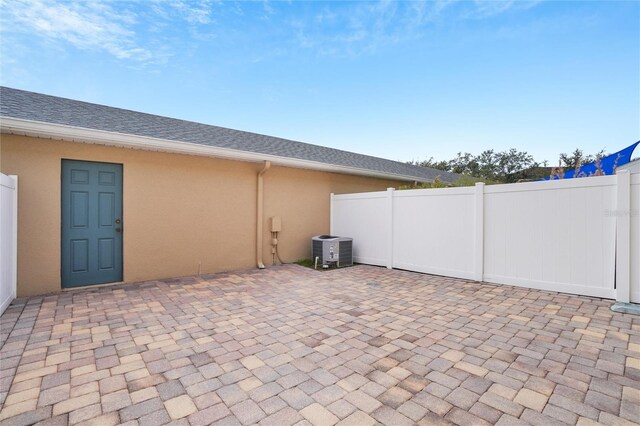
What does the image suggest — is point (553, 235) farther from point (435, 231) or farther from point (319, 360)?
point (319, 360)

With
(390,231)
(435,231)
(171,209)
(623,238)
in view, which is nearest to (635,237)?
(623,238)

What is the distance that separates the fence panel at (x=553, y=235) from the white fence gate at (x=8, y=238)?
7411 millimetres

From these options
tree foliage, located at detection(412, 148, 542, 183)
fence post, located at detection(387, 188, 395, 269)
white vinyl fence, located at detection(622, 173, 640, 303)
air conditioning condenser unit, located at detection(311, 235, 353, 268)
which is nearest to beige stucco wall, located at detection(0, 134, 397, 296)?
air conditioning condenser unit, located at detection(311, 235, 353, 268)

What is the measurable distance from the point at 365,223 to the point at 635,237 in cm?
473

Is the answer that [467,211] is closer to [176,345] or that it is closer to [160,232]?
[176,345]

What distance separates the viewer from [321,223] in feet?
27.4

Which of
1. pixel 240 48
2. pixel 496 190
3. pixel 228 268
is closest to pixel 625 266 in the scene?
pixel 496 190

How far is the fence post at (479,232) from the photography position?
5.32m

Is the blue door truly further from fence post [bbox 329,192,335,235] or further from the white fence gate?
fence post [bbox 329,192,335,235]

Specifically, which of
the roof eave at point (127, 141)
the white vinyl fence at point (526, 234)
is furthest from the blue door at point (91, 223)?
the white vinyl fence at point (526, 234)

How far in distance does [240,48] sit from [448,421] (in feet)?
32.2

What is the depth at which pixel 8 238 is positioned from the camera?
4.03 metres

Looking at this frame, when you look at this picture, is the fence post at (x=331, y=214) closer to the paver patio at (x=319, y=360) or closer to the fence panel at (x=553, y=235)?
the paver patio at (x=319, y=360)

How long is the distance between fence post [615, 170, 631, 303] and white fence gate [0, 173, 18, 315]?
27.2 ft
